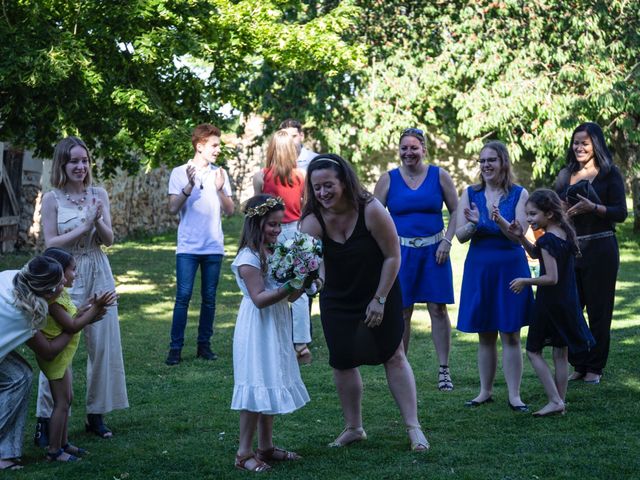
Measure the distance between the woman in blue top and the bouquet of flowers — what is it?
2.62m

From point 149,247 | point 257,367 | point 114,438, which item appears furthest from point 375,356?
point 149,247

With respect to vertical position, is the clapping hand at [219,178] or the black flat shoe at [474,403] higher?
the clapping hand at [219,178]

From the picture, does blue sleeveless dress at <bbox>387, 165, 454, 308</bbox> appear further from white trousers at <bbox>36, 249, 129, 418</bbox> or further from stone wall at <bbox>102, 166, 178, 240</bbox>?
stone wall at <bbox>102, 166, 178, 240</bbox>

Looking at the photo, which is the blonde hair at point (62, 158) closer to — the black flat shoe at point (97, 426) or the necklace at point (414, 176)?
the black flat shoe at point (97, 426)

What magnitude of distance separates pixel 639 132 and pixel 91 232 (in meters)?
15.2

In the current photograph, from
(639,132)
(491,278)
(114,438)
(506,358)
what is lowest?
(114,438)

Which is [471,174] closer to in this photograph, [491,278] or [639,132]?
[639,132]

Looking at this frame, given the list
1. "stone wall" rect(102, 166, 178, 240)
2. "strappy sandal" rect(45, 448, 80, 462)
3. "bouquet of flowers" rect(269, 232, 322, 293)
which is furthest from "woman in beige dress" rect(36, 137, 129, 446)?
"stone wall" rect(102, 166, 178, 240)

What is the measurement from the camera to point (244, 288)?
18.6 ft

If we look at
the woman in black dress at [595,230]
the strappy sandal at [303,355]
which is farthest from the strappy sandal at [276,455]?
the strappy sandal at [303,355]

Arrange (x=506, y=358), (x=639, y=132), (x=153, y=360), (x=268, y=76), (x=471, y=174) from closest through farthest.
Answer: (x=506, y=358) → (x=153, y=360) → (x=639, y=132) → (x=268, y=76) → (x=471, y=174)

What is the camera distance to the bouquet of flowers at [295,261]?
17.5 feet

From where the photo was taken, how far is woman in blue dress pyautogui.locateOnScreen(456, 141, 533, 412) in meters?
7.11

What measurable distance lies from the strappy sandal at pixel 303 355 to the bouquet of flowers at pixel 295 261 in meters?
3.97
